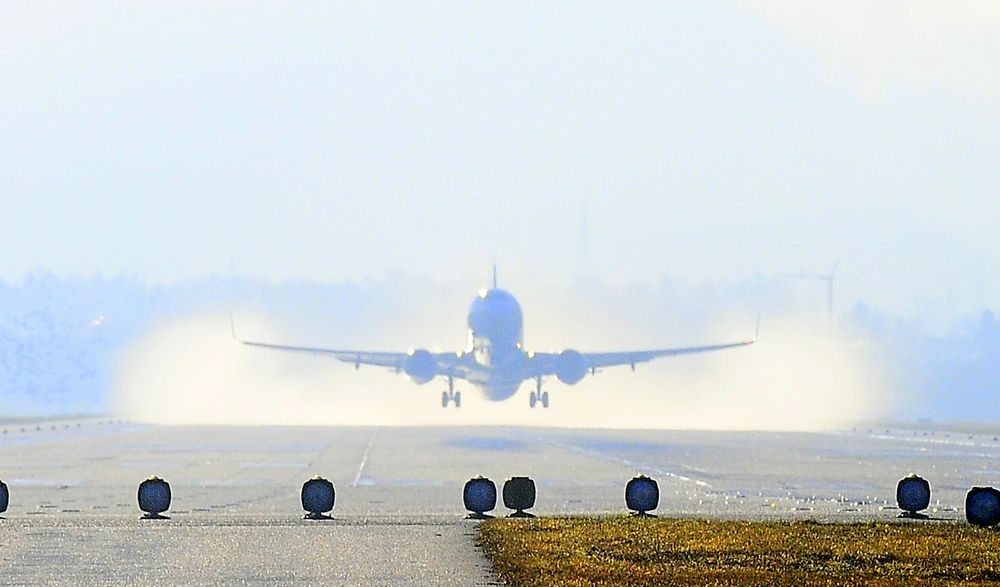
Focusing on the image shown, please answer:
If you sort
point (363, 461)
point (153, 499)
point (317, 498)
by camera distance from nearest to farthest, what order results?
point (317, 498), point (153, 499), point (363, 461)

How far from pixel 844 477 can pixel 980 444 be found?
32.1 meters

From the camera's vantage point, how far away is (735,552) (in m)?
28.6

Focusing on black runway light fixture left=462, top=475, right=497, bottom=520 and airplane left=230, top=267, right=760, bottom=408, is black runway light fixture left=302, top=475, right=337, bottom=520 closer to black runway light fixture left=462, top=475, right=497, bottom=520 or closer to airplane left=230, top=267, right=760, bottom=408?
black runway light fixture left=462, top=475, right=497, bottom=520

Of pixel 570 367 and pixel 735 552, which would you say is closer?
pixel 735 552

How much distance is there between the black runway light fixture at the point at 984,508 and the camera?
1372 inches

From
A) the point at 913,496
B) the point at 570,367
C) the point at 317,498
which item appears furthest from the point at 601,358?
the point at 317,498

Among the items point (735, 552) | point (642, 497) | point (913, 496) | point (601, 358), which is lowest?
point (735, 552)

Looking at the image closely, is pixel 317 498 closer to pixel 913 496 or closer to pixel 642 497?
pixel 642 497

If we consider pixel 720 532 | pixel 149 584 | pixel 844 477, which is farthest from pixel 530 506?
pixel 844 477

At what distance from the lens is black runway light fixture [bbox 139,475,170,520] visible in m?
36.9

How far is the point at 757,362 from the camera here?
15138 cm

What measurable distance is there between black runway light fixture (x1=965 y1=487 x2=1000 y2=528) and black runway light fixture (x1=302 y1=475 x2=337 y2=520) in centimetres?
1143

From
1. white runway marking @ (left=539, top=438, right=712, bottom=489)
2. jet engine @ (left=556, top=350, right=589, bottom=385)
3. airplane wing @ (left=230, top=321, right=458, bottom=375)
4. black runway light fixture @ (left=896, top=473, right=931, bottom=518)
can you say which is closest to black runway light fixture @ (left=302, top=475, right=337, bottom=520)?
black runway light fixture @ (left=896, top=473, right=931, bottom=518)

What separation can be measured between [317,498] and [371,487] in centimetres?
1201
